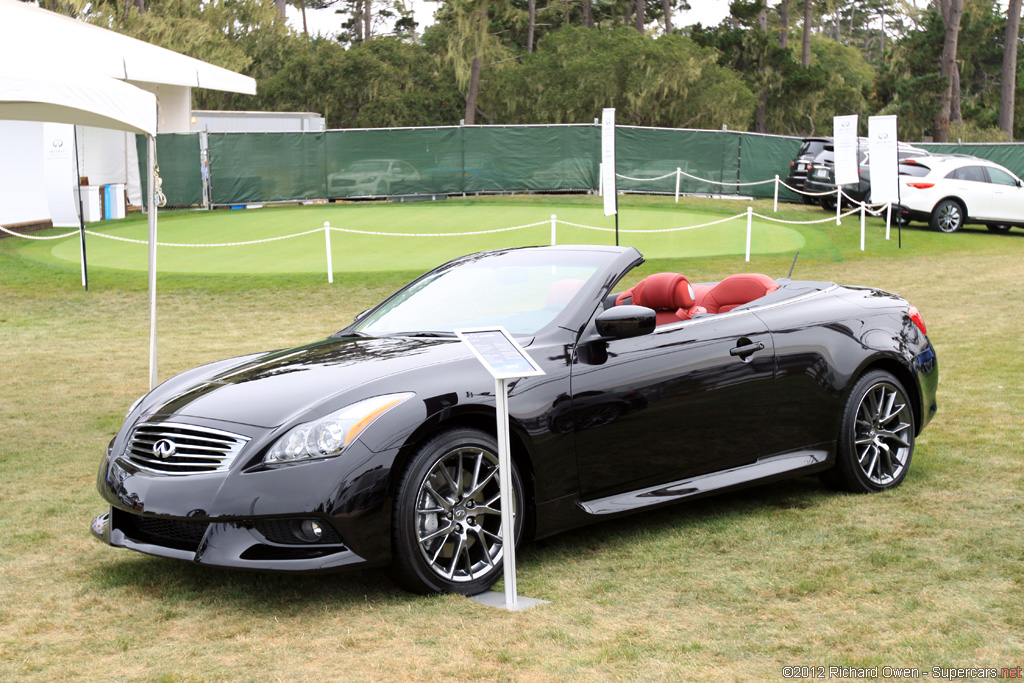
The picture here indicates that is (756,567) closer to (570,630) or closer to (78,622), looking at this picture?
(570,630)

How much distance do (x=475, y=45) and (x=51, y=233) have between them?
29.7 metres

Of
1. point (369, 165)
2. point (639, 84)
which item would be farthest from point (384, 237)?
point (639, 84)

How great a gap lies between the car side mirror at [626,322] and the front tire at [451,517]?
2.73 feet

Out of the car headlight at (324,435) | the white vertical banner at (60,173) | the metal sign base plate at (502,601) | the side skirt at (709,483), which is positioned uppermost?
the white vertical banner at (60,173)

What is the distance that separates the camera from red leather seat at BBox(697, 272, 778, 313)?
661 cm

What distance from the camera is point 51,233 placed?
25.8 m

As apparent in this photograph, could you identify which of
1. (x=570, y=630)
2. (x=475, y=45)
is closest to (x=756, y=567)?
(x=570, y=630)

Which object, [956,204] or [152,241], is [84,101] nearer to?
[152,241]

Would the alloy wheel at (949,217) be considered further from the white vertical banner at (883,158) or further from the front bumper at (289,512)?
the front bumper at (289,512)

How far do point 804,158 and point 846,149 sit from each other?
7974 millimetres

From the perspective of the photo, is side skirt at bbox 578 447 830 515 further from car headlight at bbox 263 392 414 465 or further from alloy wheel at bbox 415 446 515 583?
car headlight at bbox 263 392 414 465

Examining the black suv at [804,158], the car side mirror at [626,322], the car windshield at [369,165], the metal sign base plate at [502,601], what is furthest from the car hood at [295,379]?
the car windshield at [369,165]

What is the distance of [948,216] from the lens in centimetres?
2573

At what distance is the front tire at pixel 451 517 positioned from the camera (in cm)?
466
